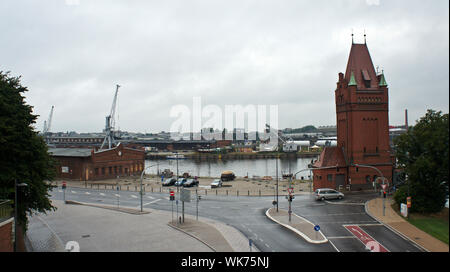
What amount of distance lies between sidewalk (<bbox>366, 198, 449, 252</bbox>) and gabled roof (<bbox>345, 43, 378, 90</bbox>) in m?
17.1

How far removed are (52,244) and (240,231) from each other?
44.8ft

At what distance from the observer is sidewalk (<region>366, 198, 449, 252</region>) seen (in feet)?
71.6

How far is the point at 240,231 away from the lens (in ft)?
88.9

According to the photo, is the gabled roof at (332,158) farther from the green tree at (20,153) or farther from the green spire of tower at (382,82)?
the green tree at (20,153)

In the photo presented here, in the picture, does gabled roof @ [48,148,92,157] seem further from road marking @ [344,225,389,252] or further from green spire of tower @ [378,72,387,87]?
road marking @ [344,225,389,252]

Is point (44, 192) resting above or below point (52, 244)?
above

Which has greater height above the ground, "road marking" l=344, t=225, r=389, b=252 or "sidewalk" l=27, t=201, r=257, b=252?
"road marking" l=344, t=225, r=389, b=252

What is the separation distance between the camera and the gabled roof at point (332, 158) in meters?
46.2

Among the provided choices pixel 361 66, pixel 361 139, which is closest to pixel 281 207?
pixel 361 139

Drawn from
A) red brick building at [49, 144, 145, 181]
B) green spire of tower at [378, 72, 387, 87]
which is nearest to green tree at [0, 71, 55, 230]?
green spire of tower at [378, 72, 387, 87]
